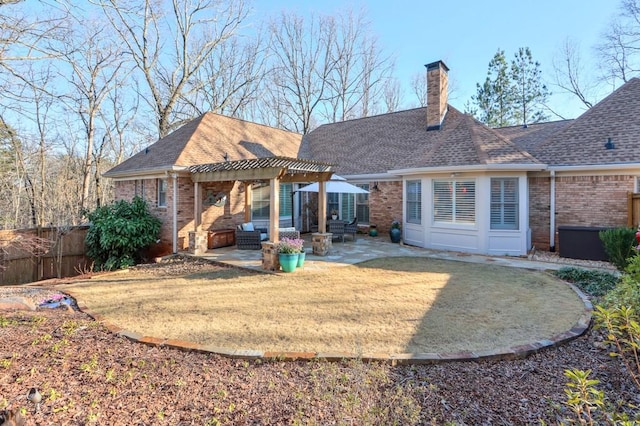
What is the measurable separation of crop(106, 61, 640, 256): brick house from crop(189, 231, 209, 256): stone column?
0.96m

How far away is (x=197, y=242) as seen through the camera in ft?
35.6

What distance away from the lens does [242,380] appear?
3.35 m

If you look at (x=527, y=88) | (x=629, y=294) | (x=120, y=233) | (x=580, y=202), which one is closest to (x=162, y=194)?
(x=120, y=233)

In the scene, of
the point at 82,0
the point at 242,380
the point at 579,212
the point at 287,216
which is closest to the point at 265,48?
the point at 287,216

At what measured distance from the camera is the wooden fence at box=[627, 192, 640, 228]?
9.42 meters

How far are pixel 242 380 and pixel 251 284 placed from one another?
4019mm

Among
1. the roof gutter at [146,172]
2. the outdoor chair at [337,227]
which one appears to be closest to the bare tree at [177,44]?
the roof gutter at [146,172]

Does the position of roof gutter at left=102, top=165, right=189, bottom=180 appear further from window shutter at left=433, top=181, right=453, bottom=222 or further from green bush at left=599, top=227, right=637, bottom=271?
green bush at left=599, top=227, right=637, bottom=271

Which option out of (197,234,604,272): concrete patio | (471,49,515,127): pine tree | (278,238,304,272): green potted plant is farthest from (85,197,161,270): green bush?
(471,49,515,127): pine tree

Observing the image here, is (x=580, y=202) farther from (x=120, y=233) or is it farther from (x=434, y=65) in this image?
(x=120, y=233)

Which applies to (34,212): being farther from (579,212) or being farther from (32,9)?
(579,212)

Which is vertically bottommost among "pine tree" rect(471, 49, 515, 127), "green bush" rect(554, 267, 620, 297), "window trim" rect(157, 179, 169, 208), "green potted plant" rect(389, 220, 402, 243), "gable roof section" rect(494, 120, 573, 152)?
"green bush" rect(554, 267, 620, 297)

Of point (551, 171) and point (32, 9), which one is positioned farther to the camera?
point (551, 171)

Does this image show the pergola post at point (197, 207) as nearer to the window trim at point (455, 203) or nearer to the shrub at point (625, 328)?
the window trim at point (455, 203)
